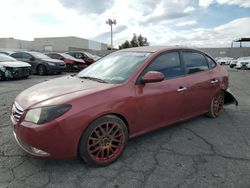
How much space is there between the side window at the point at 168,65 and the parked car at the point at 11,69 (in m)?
9.57

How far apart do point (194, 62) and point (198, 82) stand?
432 millimetres

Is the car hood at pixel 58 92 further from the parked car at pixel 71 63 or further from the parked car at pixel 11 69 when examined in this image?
the parked car at pixel 71 63

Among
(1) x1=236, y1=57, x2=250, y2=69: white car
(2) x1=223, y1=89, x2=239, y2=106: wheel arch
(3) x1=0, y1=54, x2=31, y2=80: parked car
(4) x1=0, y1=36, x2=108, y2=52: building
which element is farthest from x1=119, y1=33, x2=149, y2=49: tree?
(2) x1=223, y1=89, x2=239, y2=106: wheel arch

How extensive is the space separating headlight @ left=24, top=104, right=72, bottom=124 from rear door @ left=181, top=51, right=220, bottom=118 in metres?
2.28

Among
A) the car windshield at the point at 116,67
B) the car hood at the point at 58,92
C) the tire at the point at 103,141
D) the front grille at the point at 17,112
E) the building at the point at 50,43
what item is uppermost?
the building at the point at 50,43

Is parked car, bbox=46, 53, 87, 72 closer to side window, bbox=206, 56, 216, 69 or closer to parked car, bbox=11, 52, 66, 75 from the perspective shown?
parked car, bbox=11, 52, 66, 75

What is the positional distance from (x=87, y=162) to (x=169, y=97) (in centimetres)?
164

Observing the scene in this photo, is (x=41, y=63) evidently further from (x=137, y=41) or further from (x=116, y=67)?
(x=137, y=41)

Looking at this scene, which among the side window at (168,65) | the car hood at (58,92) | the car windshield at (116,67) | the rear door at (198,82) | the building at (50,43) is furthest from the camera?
the building at (50,43)

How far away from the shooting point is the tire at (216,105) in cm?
525

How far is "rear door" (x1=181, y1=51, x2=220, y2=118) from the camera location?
4496mm

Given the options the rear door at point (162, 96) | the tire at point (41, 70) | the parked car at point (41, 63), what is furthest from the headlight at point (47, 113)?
the tire at point (41, 70)

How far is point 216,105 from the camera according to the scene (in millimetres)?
5371

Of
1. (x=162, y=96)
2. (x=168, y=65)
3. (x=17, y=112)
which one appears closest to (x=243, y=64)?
(x=168, y=65)
